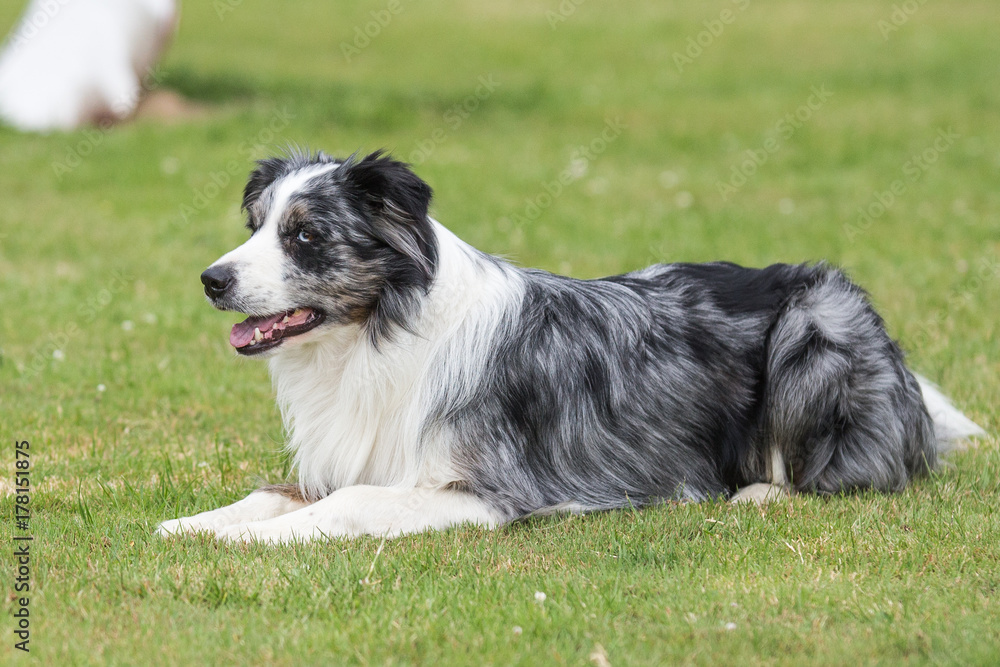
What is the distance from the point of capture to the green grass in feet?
13.0

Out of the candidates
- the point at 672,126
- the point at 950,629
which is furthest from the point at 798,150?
the point at 950,629

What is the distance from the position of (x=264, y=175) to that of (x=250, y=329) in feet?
2.53

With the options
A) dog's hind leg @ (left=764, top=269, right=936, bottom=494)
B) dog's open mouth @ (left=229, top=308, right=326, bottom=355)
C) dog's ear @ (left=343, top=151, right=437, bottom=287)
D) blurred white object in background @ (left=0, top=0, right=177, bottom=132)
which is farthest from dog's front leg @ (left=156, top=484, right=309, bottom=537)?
blurred white object in background @ (left=0, top=0, right=177, bottom=132)

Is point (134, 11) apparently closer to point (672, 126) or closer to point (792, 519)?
point (672, 126)

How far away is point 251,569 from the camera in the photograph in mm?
4387

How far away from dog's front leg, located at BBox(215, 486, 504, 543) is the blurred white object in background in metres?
11.2

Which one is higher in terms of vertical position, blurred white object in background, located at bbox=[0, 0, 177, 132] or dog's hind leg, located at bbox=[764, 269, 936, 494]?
blurred white object in background, located at bbox=[0, 0, 177, 132]

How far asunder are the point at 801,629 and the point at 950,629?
0.48 m

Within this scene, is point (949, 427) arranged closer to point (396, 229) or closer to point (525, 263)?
point (396, 229)

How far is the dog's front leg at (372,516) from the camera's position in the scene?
188 inches

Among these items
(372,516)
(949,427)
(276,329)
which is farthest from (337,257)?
(949,427)

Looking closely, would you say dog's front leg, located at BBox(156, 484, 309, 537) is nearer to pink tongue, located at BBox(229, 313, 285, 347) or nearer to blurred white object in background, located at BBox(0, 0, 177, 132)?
pink tongue, located at BBox(229, 313, 285, 347)

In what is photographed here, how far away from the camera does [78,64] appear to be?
48.1 ft

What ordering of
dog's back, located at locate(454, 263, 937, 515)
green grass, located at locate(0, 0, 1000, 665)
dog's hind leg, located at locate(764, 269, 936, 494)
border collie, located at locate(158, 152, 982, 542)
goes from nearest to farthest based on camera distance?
green grass, located at locate(0, 0, 1000, 665) < border collie, located at locate(158, 152, 982, 542) < dog's back, located at locate(454, 263, 937, 515) < dog's hind leg, located at locate(764, 269, 936, 494)
